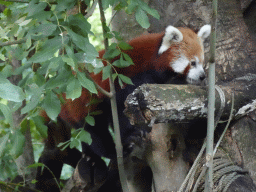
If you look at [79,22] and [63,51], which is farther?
[79,22]

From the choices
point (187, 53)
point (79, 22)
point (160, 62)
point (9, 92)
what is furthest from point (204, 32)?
point (9, 92)

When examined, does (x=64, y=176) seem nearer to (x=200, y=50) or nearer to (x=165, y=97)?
(x=200, y=50)

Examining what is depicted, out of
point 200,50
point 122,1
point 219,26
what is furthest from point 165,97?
point 200,50

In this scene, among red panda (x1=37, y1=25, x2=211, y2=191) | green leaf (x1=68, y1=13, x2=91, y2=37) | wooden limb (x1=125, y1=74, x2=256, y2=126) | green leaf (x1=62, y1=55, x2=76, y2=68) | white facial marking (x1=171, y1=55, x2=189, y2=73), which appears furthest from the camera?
white facial marking (x1=171, y1=55, x2=189, y2=73)

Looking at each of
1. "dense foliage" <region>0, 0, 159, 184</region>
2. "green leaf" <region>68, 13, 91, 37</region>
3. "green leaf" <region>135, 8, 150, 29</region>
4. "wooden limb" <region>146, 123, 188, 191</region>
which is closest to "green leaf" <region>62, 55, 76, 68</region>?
"dense foliage" <region>0, 0, 159, 184</region>

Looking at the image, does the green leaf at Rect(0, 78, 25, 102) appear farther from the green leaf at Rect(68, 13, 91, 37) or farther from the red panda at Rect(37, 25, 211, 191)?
the red panda at Rect(37, 25, 211, 191)

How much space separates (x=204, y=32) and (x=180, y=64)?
399 millimetres

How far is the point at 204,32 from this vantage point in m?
2.92

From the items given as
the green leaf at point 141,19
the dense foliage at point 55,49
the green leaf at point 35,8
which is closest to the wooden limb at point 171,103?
the dense foliage at point 55,49

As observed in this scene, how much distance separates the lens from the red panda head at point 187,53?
297 cm

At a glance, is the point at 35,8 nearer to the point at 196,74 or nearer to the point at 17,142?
the point at 17,142

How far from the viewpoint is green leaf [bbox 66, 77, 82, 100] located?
135 cm

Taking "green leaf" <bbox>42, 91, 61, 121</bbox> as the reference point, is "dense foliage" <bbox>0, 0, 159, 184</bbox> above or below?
above

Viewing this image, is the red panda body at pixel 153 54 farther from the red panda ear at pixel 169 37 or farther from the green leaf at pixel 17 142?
the green leaf at pixel 17 142
